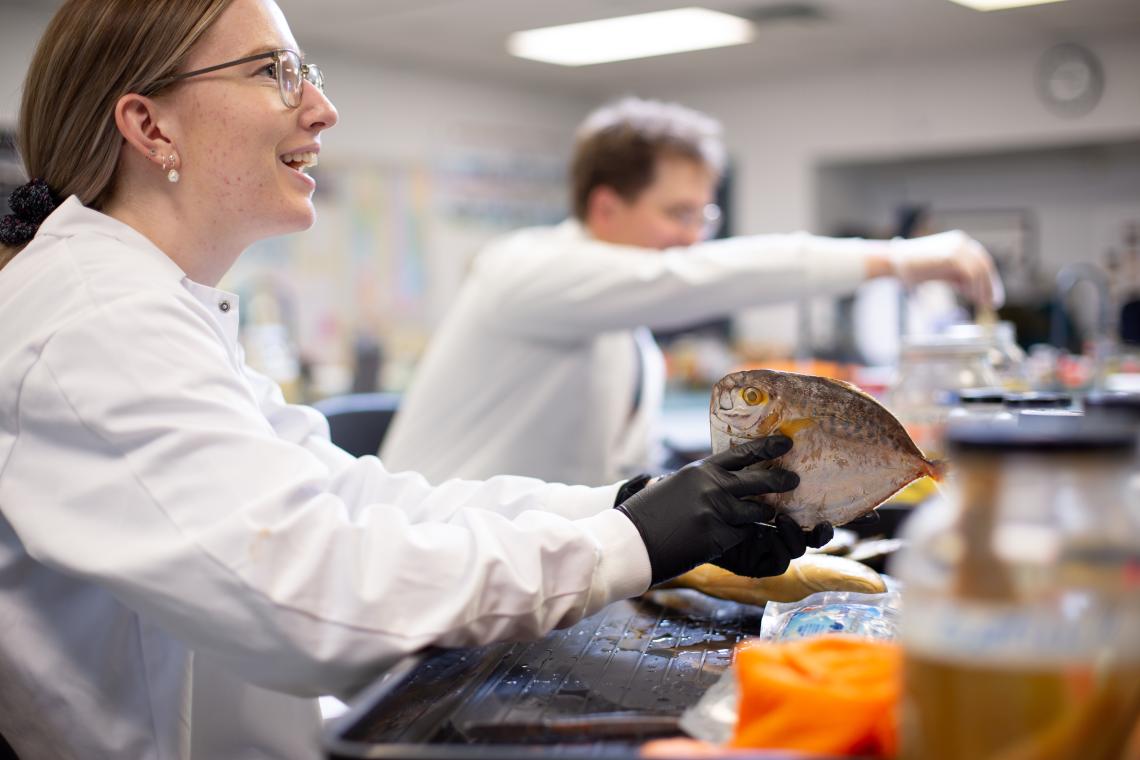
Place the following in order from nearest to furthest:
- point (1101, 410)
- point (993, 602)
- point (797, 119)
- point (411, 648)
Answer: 1. point (993, 602)
2. point (1101, 410)
3. point (411, 648)
4. point (797, 119)

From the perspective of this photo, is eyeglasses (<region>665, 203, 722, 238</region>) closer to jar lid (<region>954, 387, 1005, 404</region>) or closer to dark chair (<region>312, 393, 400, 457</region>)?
dark chair (<region>312, 393, 400, 457</region>)

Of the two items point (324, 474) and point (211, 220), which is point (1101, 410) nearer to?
point (324, 474)

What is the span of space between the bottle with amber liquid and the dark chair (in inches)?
75.3

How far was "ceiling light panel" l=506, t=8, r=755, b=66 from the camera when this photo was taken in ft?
17.3

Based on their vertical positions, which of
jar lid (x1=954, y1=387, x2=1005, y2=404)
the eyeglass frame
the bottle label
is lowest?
jar lid (x1=954, y1=387, x2=1005, y2=404)

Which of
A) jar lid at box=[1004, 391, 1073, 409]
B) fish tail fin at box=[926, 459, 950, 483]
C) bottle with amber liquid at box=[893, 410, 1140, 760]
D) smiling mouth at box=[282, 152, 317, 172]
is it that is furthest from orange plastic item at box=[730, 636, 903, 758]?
smiling mouth at box=[282, 152, 317, 172]

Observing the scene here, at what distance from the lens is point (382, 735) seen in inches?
31.9

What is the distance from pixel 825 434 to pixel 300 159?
0.72 meters

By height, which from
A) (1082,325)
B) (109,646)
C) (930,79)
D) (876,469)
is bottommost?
(1082,325)

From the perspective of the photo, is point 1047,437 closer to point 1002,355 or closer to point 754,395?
point 754,395

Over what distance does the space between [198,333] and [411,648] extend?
0.39m

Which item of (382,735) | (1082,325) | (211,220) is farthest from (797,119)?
(382,735)

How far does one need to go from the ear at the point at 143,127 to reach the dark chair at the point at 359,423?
1195 mm

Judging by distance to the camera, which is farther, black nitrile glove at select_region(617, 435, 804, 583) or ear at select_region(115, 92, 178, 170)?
ear at select_region(115, 92, 178, 170)
